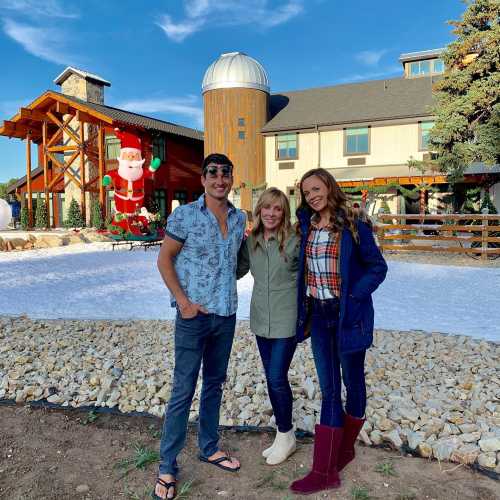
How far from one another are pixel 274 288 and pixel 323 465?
1.08m

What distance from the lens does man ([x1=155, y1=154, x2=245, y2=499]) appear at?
2750mm

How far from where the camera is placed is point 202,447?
313cm

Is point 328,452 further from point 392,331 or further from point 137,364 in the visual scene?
point 392,331

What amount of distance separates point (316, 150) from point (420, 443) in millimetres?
22885

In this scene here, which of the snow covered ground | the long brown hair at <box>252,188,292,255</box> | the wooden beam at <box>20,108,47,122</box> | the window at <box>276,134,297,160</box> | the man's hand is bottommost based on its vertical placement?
the snow covered ground

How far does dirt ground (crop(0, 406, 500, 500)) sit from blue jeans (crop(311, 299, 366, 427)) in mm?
442

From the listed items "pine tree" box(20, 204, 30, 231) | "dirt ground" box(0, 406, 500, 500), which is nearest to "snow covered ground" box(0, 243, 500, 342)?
"dirt ground" box(0, 406, 500, 500)

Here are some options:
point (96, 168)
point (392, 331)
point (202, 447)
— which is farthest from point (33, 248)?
point (202, 447)

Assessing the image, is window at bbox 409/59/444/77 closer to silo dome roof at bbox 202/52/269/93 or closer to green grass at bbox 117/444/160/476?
silo dome roof at bbox 202/52/269/93

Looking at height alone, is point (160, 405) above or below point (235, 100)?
below

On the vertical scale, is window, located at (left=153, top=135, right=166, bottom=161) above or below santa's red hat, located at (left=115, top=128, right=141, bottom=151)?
above

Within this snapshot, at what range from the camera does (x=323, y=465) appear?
2807mm

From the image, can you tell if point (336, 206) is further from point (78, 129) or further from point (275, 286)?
point (78, 129)

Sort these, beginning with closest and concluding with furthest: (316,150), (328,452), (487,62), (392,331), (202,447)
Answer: (328,452), (202,447), (392,331), (487,62), (316,150)
